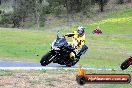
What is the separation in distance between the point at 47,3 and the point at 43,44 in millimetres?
56675

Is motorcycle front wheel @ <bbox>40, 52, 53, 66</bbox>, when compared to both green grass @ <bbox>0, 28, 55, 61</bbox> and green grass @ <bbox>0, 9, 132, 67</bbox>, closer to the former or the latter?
green grass @ <bbox>0, 9, 132, 67</bbox>

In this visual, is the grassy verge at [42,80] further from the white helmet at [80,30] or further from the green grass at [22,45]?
the green grass at [22,45]

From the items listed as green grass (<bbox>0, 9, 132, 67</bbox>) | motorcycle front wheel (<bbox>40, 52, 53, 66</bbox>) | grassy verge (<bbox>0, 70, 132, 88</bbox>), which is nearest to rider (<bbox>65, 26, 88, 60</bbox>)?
motorcycle front wheel (<bbox>40, 52, 53, 66</bbox>)

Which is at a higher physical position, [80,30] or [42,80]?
[80,30]

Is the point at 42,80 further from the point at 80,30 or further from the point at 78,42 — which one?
the point at 78,42

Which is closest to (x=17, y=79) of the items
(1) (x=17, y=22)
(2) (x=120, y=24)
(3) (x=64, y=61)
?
(3) (x=64, y=61)

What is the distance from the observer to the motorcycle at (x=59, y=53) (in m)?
19.0

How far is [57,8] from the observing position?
94.9 metres

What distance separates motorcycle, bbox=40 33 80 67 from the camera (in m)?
19.0

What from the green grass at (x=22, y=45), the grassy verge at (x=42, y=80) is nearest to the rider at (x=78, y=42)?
the grassy verge at (x=42, y=80)

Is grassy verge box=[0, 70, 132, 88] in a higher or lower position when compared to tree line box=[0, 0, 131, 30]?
higher

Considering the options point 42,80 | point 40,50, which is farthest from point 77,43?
point 40,50

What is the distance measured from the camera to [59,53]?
19.6 meters

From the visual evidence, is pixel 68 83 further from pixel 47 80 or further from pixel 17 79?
pixel 17 79
